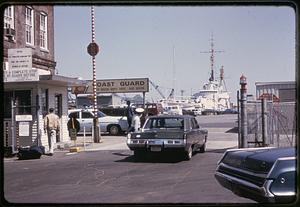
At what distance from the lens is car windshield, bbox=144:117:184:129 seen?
1188 centimetres

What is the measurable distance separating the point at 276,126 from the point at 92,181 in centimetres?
600

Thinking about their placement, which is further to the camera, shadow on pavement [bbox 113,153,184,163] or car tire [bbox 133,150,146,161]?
car tire [bbox 133,150,146,161]

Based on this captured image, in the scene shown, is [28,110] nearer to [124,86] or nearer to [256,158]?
[124,86]

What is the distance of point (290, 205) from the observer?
3242 millimetres

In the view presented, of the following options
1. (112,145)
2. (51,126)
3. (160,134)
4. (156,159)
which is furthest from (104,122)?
(160,134)

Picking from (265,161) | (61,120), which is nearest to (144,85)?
(61,120)

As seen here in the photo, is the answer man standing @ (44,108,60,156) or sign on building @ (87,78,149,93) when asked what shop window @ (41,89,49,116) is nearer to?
man standing @ (44,108,60,156)

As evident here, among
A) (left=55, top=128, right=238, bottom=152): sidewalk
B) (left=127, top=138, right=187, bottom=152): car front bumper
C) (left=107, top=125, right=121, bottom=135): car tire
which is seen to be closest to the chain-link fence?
(left=127, top=138, right=187, bottom=152): car front bumper

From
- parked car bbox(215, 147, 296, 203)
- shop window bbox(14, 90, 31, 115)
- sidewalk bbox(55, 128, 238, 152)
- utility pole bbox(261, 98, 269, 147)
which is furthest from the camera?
sidewalk bbox(55, 128, 238, 152)

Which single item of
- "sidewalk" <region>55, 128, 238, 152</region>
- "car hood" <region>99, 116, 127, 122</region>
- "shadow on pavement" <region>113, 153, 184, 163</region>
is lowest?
"sidewalk" <region>55, 128, 238, 152</region>

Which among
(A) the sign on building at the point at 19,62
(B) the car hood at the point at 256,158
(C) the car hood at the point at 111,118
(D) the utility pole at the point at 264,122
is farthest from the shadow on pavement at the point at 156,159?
(C) the car hood at the point at 111,118

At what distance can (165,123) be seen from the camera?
11969 mm

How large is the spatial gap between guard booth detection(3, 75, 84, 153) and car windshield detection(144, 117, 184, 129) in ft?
11.8

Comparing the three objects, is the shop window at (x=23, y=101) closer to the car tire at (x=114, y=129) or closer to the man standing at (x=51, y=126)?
the man standing at (x=51, y=126)
